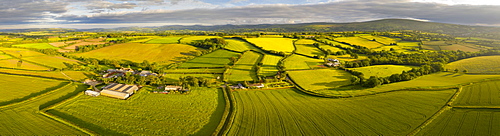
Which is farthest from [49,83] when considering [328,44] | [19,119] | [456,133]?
[328,44]

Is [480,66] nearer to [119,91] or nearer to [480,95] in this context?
[480,95]

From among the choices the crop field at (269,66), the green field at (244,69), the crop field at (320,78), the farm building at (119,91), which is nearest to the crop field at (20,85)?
the farm building at (119,91)

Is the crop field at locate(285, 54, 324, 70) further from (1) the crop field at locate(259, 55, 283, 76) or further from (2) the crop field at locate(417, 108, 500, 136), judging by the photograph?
(2) the crop field at locate(417, 108, 500, 136)

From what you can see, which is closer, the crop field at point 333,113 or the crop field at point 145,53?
the crop field at point 333,113

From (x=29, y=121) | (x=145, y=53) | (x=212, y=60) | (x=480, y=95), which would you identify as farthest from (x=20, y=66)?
(x=480, y=95)

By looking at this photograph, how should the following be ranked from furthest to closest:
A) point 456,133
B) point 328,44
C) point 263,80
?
point 328,44, point 263,80, point 456,133

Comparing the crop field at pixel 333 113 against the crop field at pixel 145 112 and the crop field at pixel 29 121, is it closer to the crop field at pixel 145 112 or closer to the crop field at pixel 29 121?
the crop field at pixel 145 112

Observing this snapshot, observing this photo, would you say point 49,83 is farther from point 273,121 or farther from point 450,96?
point 450,96
